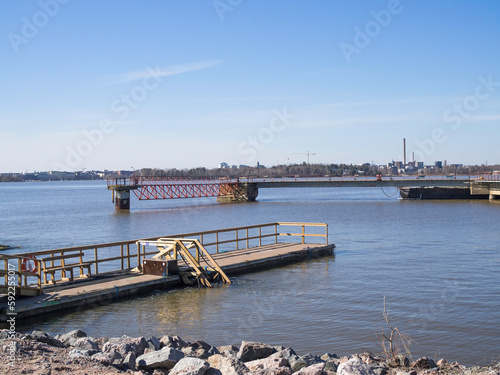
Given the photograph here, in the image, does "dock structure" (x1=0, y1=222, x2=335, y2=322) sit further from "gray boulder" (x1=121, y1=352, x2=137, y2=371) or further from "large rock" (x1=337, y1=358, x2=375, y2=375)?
"large rock" (x1=337, y1=358, x2=375, y2=375)

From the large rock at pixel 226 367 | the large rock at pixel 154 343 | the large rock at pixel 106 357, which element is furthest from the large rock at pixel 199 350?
→ the large rock at pixel 106 357

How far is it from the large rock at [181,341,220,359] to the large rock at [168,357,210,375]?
164 centimetres

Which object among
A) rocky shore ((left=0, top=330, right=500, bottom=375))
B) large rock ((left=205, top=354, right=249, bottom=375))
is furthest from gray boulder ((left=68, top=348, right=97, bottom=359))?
large rock ((left=205, top=354, right=249, bottom=375))

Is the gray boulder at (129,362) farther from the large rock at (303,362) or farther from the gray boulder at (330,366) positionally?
the gray boulder at (330,366)

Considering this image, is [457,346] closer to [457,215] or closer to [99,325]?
[99,325]

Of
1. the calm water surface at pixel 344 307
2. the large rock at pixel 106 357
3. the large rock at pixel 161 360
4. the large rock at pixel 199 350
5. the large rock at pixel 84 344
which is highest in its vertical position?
the large rock at pixel 106 357

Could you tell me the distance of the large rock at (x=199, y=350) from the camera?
10391mm

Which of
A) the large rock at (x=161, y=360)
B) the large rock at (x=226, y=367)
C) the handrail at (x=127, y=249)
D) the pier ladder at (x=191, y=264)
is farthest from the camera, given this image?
the pier ladder at (x=191, y=264)

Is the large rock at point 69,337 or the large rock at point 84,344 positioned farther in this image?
the large rock at point 69,337

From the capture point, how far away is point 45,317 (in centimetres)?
1443

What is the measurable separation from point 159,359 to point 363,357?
157 inches

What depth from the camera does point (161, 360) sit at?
9320mm

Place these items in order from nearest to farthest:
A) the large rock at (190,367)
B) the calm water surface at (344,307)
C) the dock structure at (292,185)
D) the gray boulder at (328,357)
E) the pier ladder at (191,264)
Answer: the large rock at (190,367)
the gray boulder at (328,357)
the calm water surface at (344,307)
the pier ladder at (191,264)
the dock structure at (292,185)

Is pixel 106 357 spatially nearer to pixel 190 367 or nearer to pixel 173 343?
pixel 190 367
